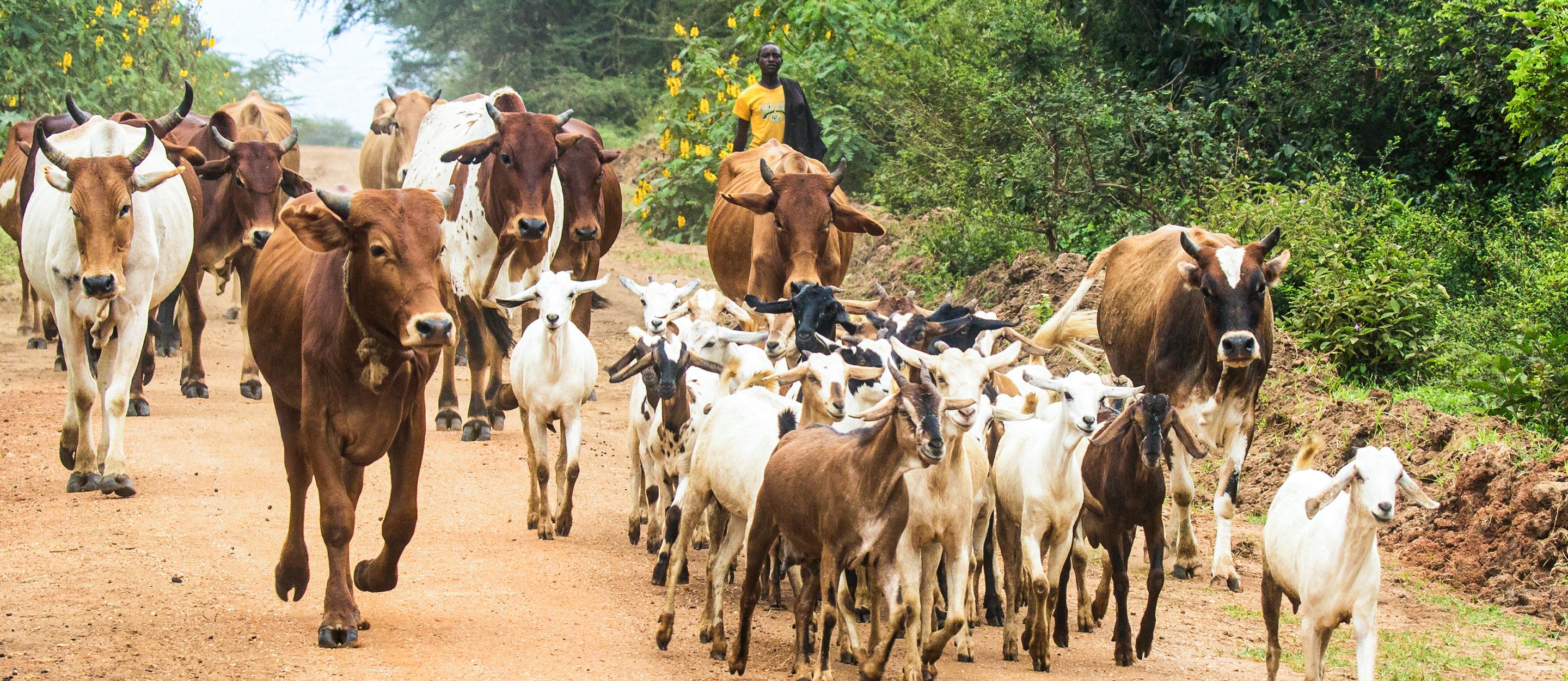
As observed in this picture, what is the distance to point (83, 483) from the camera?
1025 cm

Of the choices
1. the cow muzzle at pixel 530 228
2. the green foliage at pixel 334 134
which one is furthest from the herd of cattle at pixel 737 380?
the green foliage at pixel 334 134

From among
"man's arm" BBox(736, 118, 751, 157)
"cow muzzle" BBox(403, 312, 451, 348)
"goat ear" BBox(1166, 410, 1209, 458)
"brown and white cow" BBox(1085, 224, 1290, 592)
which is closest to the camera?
"cow muzzle" BBox(403, 312, 451, 348)

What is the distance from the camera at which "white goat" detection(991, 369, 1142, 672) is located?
26.1 feet

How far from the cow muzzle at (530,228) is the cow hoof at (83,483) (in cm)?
322

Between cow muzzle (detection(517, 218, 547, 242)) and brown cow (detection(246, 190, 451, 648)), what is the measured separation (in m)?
4.03

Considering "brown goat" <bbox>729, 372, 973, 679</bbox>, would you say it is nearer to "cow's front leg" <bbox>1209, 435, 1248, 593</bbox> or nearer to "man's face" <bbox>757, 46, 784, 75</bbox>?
"cow's front leg" <bbox>1209, 435, 1248, 593</bbox>

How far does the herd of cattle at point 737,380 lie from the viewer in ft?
23.2

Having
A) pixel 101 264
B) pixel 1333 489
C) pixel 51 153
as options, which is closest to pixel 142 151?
pixel 51 153

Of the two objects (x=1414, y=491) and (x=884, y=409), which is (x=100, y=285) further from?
(x=1414, y=491)

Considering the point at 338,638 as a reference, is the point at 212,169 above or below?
above

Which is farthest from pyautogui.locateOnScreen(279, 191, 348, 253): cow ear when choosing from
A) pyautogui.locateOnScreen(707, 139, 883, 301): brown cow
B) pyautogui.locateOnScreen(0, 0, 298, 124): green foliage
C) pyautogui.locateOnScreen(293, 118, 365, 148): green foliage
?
pyautogui.locateOnScreen(293, 118, 365, 148): green foliage

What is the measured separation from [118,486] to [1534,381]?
910cm

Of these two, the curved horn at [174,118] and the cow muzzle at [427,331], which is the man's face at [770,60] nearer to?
the curved horn at [174,118]

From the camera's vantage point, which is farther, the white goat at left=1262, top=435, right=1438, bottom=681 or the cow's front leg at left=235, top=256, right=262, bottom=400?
the cow's front leg at left=235, top=256, right=262, bottom=400
